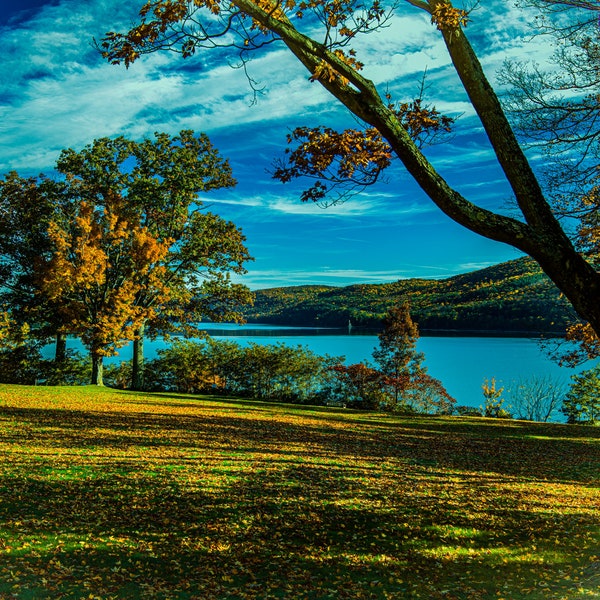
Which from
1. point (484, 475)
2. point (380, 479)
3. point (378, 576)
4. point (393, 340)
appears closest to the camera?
point (378, 576)

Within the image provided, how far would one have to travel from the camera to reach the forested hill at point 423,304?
61219mm

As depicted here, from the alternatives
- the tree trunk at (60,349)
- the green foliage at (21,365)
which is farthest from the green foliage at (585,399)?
the green foliage at (21,365)

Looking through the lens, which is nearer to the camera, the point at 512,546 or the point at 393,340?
the point at 512,546

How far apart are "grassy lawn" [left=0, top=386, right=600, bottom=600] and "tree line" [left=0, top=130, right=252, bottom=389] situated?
11.5m

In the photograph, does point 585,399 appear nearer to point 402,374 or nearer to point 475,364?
point 402,374

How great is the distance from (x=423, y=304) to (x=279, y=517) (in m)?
78.6

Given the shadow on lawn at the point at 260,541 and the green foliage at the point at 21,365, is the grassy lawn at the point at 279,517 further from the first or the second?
the green foliage at the point at 21,365

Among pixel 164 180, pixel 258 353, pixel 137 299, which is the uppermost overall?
pixel 164 180

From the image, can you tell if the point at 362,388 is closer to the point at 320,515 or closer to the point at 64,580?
the point at 320,515

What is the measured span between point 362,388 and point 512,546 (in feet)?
73.1

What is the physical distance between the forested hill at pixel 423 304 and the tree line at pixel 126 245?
25.3 m

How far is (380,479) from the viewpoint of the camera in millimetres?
9055

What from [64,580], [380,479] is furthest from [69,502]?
[380,479]

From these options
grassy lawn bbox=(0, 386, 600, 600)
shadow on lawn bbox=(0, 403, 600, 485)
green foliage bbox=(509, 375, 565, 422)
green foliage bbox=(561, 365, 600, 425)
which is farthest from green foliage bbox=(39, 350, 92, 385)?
green foliage bbox=(509, 375, 565, 422)
